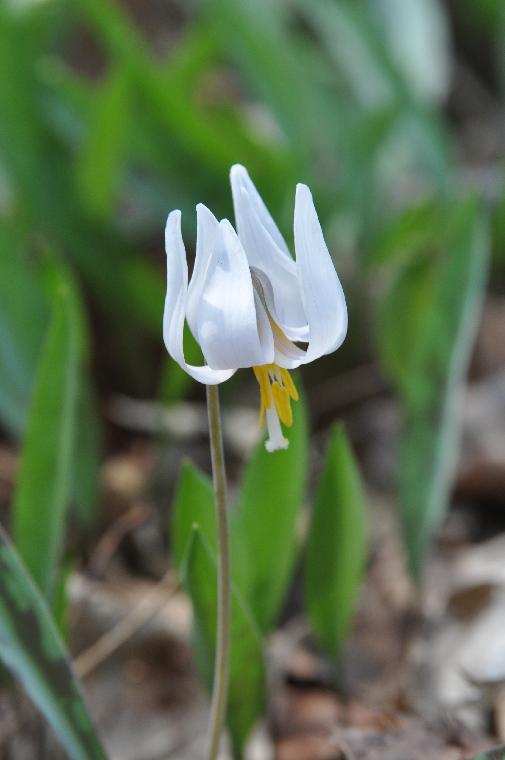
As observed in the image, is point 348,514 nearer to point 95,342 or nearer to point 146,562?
point 146,562

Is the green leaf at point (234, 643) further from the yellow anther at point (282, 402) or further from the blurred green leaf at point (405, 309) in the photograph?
the blurred green leaf at point (405, 309)

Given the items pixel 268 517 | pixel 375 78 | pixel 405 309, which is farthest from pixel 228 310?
pixel 375 78

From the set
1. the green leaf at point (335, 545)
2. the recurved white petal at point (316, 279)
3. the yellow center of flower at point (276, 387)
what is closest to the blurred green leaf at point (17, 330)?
the green leaf at point (335, 545)

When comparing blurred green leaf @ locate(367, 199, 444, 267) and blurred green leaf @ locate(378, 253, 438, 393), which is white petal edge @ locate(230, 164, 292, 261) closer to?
blurred green leaf @ locate(378, 253, 438, 393)

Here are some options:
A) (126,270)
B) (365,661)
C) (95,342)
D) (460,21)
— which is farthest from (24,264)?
(460,21)

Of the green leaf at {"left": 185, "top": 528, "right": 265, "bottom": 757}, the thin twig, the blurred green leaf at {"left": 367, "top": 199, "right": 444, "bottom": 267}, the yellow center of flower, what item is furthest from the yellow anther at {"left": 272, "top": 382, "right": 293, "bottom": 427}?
the blurred green leaf at {"left": 367, "top": 199, "right": 444, "bottom": 267}

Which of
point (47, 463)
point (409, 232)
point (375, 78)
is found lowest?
point (47, 463)

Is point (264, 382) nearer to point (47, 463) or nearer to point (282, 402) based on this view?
point (282, 402)
